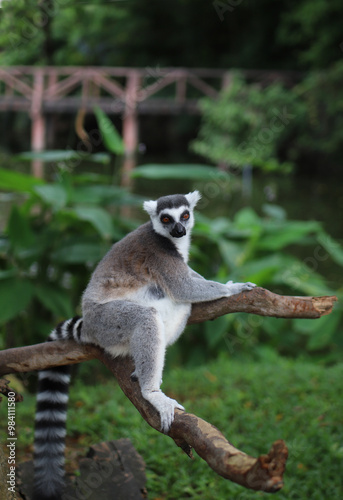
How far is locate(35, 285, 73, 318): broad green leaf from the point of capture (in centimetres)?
322

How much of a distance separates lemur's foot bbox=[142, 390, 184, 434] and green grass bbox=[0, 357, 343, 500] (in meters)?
0.87

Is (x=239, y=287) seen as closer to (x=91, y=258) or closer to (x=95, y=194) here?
(x=91, y=258)

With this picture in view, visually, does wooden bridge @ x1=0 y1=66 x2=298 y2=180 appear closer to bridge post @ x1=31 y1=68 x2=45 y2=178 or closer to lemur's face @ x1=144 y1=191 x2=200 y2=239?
bridge post @ x1=31 y1=68 x2=45 y2=178

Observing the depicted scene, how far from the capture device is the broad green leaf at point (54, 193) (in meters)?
3.09

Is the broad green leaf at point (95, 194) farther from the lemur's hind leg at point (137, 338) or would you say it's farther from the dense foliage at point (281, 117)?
the dense foliage at point (281, 117)

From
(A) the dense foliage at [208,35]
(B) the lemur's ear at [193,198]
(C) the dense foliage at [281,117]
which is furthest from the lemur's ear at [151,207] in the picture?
(C) the dense foliage at [281,117]

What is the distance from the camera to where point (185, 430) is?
52.1 inches

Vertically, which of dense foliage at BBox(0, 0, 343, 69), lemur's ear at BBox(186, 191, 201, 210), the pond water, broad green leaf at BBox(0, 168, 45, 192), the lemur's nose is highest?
dense foliage at BBox(0, 0, 343, 69)

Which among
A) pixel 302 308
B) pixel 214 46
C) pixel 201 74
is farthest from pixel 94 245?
pixel 214 46

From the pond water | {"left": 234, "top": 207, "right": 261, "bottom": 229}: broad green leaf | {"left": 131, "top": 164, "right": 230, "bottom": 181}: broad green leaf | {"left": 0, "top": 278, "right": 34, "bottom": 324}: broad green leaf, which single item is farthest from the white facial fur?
the pond water

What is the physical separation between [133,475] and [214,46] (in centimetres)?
1328

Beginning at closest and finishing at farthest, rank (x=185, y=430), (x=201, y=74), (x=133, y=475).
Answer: (x=185, y=430)
(x=133, y=475)
(x=201, y=74)

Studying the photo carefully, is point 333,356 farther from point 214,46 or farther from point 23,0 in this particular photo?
point 214,46

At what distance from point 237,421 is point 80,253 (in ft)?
4.76
